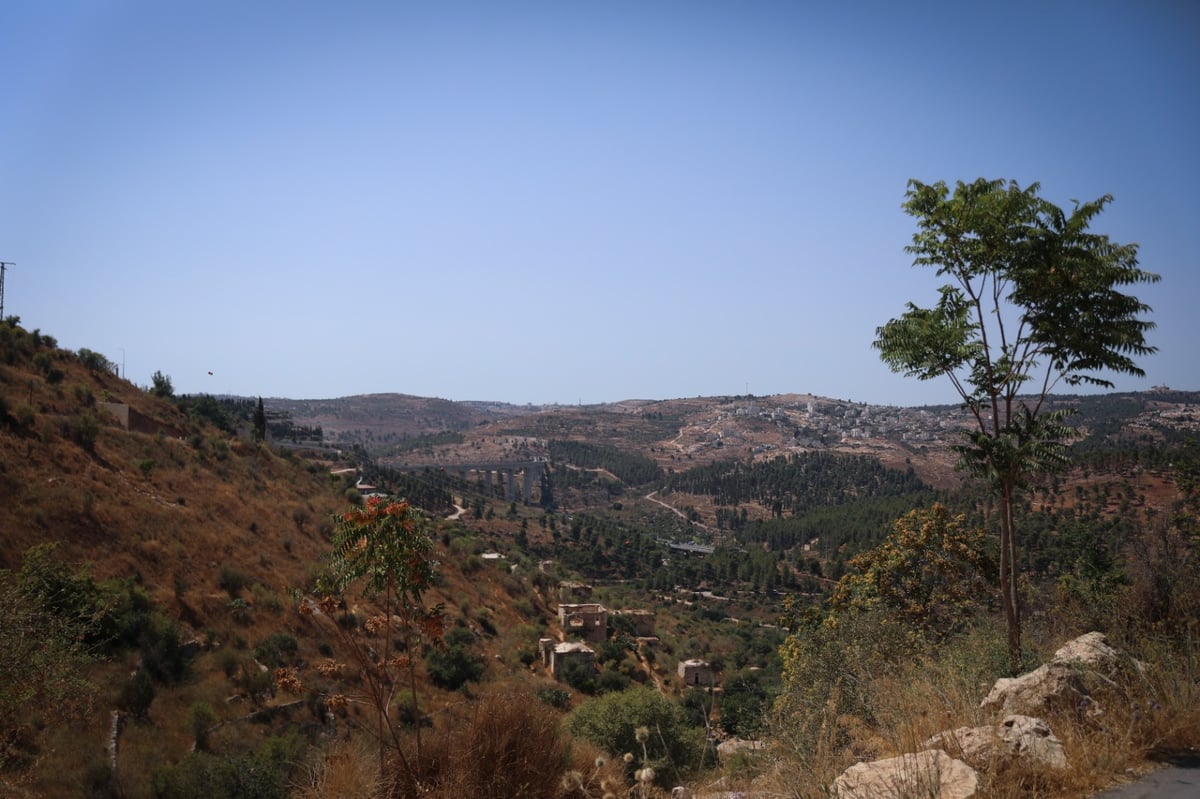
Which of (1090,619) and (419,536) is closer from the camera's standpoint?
(419,536)

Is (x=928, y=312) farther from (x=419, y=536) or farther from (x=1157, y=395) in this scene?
(x=1157, y=395)

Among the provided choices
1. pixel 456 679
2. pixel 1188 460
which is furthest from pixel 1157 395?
pixel 456 679

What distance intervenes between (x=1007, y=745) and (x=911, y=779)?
0.97 metres

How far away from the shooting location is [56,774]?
34.2 ft

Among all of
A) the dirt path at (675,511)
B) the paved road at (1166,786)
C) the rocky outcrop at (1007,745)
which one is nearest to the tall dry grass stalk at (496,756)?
the rocky outcrop at (1007,745)

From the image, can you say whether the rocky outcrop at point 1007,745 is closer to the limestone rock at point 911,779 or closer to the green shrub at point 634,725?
the limestone rock at point 911,779

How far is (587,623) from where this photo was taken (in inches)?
1192

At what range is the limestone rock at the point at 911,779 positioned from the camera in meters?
3.66

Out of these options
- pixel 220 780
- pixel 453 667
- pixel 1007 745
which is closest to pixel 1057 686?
pixel 1007 745

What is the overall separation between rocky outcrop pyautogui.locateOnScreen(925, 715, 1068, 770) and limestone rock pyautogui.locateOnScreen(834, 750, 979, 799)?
0.80 ft

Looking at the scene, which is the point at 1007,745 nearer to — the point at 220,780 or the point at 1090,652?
the point at 1090,652

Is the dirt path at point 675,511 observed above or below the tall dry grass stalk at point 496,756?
below

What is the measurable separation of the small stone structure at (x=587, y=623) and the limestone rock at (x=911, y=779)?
2687 cm

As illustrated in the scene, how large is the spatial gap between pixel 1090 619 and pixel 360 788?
8.17 meters
